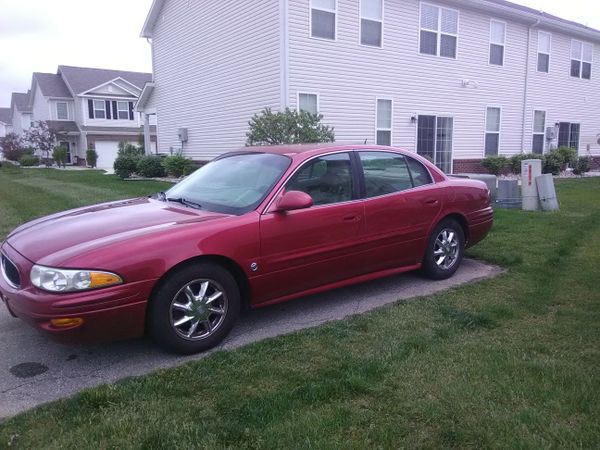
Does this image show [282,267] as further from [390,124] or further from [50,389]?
[390,124]

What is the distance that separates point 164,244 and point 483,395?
2.28 metres

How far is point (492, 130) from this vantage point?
733 inches

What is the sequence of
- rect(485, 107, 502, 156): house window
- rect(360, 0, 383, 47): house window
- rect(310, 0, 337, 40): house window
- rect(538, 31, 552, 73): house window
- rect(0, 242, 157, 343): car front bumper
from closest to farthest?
rect(0, 242, 157, 343): car front bumper, rect(310, 0, 337, 40): house window, rect(360, 0, 383, 47): house window, rect(485, 107, 502, 156): house window, rect(538, 31, 552, 73): house window

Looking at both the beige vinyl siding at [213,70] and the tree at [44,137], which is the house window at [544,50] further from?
the tree at [44,137]

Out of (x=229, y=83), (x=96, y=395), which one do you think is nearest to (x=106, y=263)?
(x=96, y=395)

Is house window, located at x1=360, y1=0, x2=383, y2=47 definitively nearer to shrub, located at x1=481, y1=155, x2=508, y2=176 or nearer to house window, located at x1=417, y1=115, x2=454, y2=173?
house window, located at x1=417, y1=115, x2=454, y2=173

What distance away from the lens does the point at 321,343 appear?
3.90m

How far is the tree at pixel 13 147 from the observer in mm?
40906

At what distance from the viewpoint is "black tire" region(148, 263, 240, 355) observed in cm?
357

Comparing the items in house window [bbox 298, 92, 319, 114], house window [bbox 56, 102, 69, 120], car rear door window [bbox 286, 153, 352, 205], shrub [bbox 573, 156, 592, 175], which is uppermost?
house window [bbox 56, 102, 69, 120]

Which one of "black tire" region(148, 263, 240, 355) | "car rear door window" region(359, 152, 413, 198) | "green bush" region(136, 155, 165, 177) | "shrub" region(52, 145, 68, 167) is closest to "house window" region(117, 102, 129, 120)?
"shrub" region(52, 145, 68, 167)

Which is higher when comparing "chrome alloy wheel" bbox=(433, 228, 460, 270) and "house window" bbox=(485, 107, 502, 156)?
"house window" bbox=(485, 107, 502, 156)

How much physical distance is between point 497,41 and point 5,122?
65237mm

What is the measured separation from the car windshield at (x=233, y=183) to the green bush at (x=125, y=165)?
14.6 m
